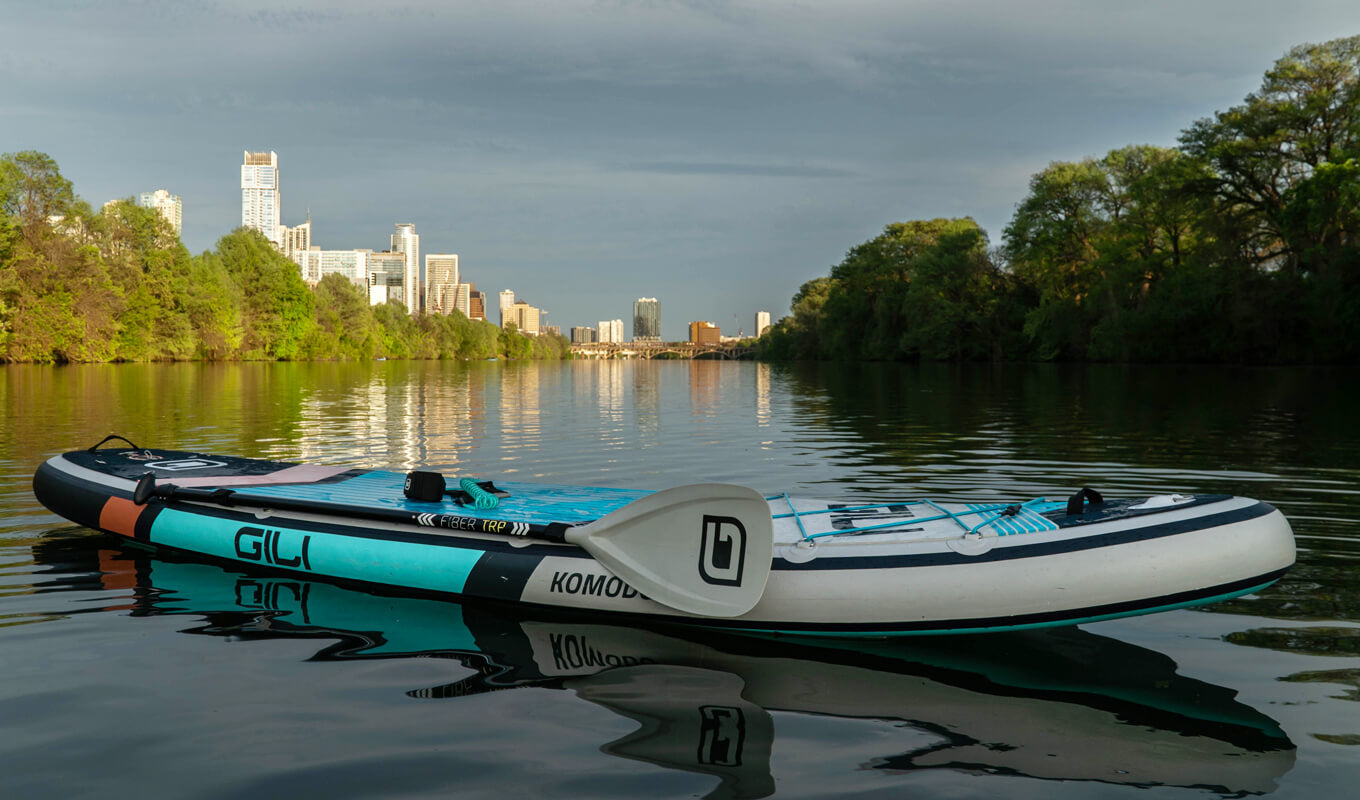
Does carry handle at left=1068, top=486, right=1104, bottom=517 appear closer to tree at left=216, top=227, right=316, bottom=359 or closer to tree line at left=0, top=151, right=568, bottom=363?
tree line at left=0, top=151, right=568, bottom=363

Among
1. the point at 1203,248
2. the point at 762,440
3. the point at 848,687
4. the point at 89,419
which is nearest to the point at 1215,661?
the point at 848,687

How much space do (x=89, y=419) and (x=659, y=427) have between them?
12.4 metres

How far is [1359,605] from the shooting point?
5969 mm

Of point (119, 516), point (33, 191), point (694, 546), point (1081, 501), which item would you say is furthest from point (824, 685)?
point (33, 191)

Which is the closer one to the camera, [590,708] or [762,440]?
[590,708]

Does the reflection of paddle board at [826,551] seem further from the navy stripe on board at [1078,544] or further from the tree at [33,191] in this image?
the tree at [33,191]

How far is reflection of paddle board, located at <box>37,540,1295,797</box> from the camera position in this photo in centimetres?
395

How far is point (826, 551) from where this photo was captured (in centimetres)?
526

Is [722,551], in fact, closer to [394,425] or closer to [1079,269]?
[394,425]

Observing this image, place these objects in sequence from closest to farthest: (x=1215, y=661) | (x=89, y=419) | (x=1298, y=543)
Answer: (x=1215, y=661) → (x=1298, y=543) → (x=89, y=419)

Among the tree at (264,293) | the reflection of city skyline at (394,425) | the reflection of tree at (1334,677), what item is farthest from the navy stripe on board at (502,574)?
the tree at (264,293)

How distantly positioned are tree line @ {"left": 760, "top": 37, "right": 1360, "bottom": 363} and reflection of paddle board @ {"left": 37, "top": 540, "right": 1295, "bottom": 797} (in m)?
44.0

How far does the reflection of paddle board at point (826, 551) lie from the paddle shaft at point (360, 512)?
0.05ft

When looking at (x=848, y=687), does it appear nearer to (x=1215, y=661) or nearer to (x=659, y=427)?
(x=1215, y=661)
